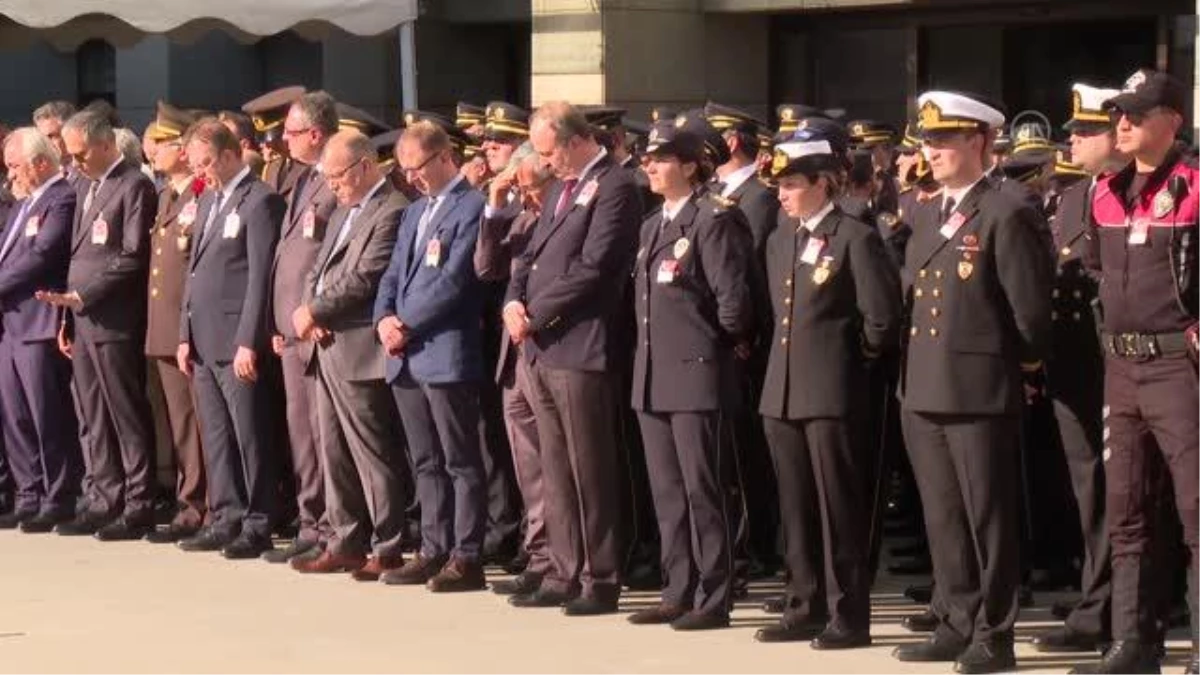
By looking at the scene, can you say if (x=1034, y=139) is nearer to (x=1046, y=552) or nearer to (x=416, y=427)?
(x=1046, y=552)

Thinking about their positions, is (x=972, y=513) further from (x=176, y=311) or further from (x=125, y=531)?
(x=125, y=531)

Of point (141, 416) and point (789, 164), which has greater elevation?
point (789, 164)

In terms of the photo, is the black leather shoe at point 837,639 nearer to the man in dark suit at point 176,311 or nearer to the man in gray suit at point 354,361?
the man in gray suit at point 354,361

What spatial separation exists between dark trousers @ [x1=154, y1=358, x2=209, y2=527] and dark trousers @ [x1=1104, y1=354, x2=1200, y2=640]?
211 inches

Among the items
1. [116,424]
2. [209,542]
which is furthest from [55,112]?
[209,542]

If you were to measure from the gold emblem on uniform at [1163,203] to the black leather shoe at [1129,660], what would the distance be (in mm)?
1435

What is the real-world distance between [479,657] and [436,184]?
2.46m

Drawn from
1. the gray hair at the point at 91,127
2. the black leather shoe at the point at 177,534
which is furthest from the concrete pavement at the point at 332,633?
the gray hair at the point at 91,127

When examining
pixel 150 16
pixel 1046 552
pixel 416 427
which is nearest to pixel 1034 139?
pixel 1046 552

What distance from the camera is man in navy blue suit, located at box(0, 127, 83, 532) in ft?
45.3

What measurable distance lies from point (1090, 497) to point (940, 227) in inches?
48.4

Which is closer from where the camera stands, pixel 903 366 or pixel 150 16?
pixel 903 366

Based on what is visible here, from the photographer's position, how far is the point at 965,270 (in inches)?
379

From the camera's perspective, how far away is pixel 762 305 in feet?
35.0
